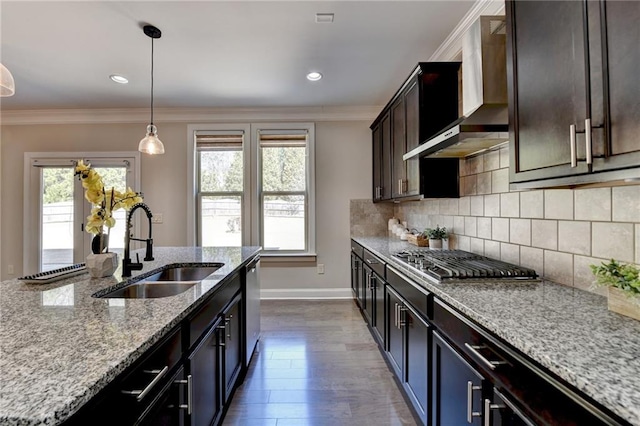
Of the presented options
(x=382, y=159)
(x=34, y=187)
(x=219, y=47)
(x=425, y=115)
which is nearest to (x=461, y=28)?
(x=425, y=115)

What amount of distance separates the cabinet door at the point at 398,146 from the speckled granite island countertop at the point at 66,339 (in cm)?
204

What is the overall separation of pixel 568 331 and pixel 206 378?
1.42m

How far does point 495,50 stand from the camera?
1.64 m

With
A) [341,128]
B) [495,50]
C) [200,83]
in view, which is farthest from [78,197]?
[495,50]

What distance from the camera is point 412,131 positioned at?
2.54m

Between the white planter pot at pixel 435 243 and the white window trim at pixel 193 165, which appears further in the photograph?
the white window trim at pixel 193 165

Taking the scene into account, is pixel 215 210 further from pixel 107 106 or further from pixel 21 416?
pixel 21 416

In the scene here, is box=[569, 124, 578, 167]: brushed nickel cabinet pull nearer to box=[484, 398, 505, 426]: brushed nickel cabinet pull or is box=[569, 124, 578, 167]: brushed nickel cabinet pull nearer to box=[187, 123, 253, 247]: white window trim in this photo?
box=[484, 398, 505, 426]: brushed nickel cabinet pull

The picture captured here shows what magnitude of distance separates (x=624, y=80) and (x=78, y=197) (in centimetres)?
544

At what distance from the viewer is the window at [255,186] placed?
4172 millimetres

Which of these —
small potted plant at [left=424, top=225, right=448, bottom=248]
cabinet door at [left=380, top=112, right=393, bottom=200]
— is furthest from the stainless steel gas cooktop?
cabinet door at [left=380, top=112, right=393, bottom=200]

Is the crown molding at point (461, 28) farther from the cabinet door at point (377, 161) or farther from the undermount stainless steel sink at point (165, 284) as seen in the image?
the undermount stainless steel sink at point (165, 284)

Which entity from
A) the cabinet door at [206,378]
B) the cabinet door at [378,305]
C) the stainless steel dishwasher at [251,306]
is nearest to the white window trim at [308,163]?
the stainless steel dishwasher at [251,306]

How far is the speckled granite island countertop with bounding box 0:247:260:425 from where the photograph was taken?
56cm
